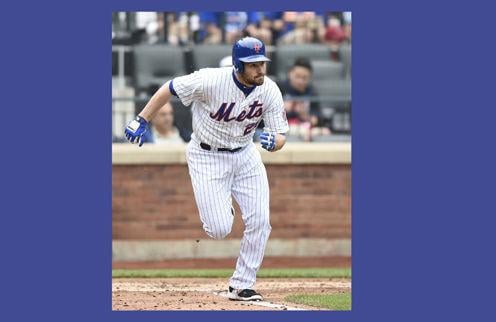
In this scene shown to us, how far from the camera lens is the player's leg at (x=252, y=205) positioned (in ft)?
35.2

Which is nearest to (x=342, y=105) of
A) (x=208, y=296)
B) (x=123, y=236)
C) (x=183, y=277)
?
(x=123, y=236)

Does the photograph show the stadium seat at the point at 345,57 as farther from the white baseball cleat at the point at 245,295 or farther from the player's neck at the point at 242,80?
the player's neck at the point at 242,80

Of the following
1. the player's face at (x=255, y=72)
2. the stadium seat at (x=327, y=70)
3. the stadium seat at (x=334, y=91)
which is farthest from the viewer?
the stadium seat at (x=327, y=70)

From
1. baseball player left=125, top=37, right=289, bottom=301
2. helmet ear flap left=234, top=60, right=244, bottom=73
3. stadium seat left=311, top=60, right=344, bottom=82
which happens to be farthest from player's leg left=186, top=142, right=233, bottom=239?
stadium seat left=311, top=60, right=344, bottom=82

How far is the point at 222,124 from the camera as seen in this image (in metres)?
10.5

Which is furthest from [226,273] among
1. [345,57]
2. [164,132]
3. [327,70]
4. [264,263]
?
[345,57]

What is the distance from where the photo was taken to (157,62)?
691 inches

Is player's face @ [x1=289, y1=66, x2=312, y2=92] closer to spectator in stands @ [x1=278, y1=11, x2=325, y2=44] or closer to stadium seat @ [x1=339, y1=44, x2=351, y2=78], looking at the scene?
stadium seat @ [x1=339, y1=44, x2=351, y2=78]

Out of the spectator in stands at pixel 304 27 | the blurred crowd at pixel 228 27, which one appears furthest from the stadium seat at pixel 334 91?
the spectator in stands at pixel 304 27

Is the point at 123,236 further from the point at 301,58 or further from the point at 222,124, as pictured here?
the point at 222,124

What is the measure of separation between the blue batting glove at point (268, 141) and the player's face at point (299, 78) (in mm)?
6688

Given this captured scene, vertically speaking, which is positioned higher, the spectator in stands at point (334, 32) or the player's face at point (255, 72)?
the spectator in stands at point (334, 32)

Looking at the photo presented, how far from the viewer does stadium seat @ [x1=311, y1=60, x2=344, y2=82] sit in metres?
17.8

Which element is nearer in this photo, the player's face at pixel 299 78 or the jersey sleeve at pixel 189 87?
the jersey sleeve at pixel 189 87
